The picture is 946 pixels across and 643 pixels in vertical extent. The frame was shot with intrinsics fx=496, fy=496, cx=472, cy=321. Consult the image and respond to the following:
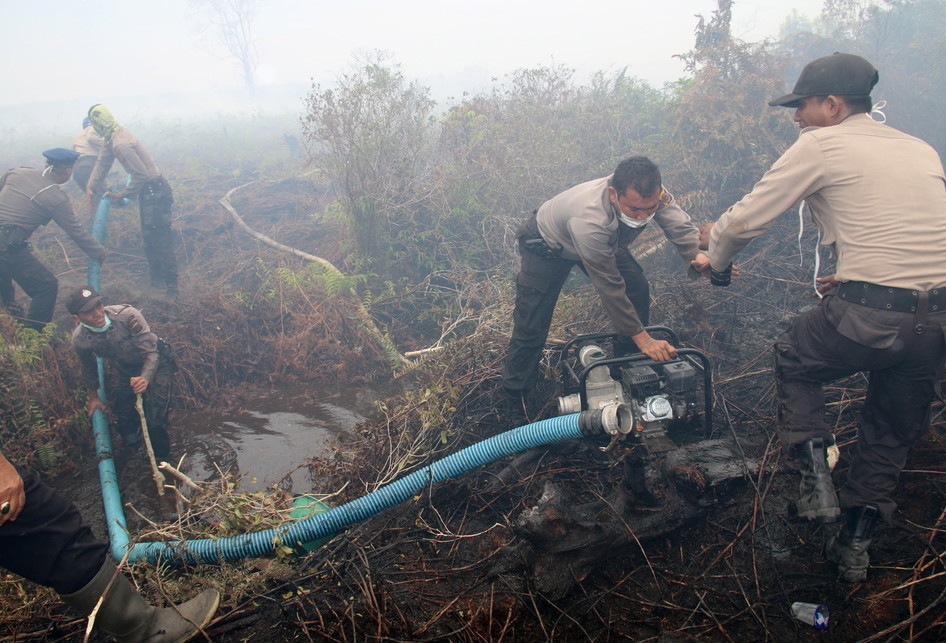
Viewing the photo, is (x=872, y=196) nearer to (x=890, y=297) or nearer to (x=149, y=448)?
(x=890, y=297)

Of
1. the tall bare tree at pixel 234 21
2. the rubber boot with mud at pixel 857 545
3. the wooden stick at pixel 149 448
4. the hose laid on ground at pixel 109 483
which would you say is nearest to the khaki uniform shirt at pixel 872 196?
the rubber boot with mud at pixel 857 545

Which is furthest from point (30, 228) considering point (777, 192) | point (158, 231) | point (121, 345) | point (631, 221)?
point (777, 192)

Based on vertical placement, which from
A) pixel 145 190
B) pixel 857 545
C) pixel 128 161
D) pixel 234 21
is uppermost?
pixel 234 21

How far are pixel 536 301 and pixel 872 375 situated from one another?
7.21 feet

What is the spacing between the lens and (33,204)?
6.41 m

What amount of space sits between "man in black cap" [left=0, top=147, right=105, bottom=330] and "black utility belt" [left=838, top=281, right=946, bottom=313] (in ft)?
27.3

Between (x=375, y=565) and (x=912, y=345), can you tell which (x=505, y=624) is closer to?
(x=375, y=565)

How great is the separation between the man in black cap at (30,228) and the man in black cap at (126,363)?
6.96 feet

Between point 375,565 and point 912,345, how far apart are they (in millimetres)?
3007

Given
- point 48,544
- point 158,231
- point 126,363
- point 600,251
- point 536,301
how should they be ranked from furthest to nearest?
point 158,231
point 126,363
point 536,301
point 600,251
point 48,544

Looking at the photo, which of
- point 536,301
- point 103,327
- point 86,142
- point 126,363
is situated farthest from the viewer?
point 86,142

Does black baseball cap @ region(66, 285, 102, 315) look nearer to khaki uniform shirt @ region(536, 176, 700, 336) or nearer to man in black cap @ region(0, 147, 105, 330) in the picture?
man in black cap @ region(0, 147, 105, 330)

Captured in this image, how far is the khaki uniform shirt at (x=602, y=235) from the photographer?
3.32 metres

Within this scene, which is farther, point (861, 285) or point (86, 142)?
point (86, 142)
